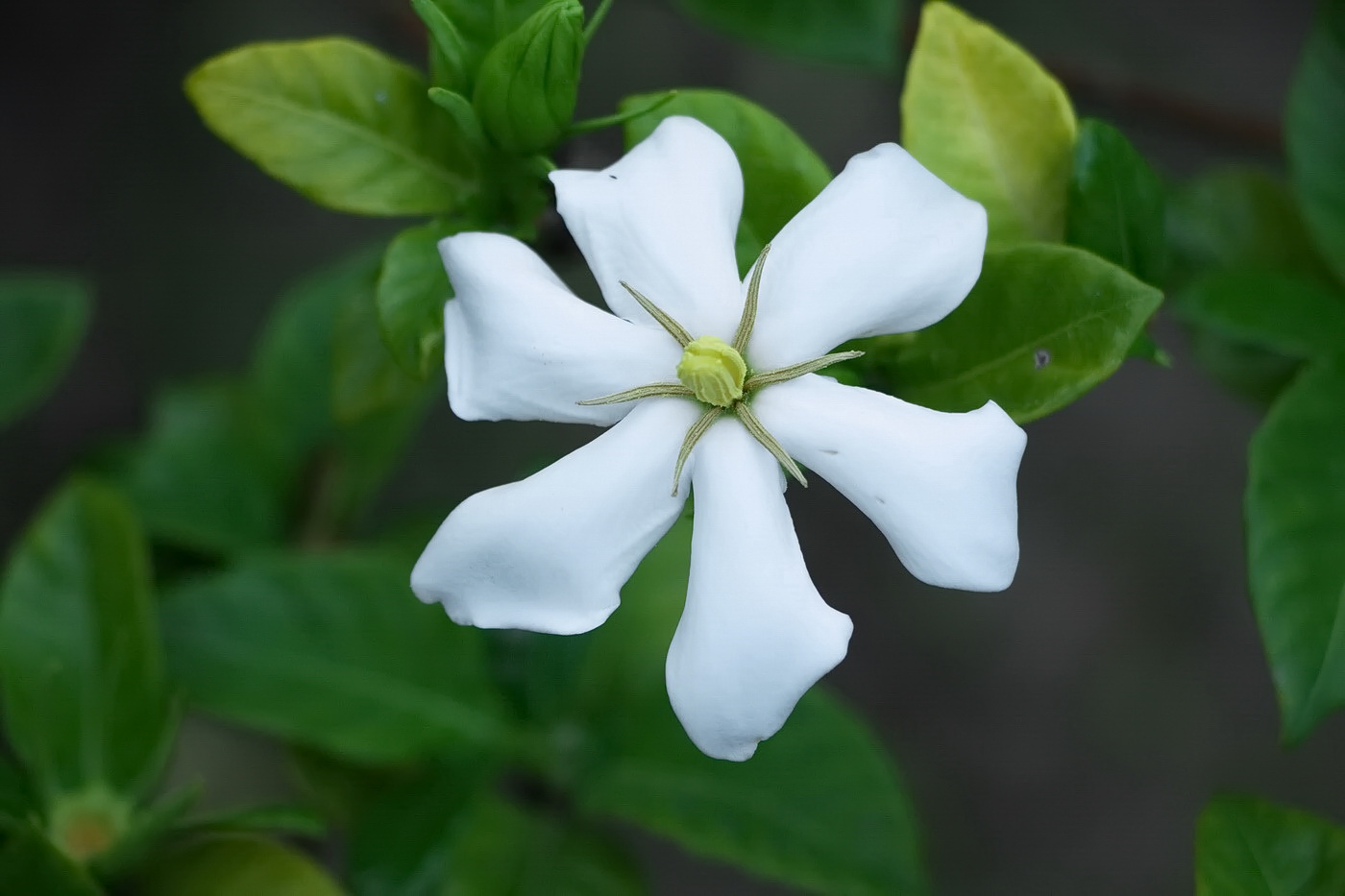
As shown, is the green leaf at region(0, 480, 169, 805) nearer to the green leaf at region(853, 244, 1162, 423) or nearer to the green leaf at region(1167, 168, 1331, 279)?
the green leaf at region(853, 244, 1162, 423)

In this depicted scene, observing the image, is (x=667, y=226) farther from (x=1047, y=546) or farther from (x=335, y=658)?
(x=1047, y=546)

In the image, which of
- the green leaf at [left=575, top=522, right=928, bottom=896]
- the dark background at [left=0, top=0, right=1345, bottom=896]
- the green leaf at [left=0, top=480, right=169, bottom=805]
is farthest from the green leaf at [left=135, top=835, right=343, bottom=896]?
the dark background at [left=0, top=0, right=1345, bottom=896]

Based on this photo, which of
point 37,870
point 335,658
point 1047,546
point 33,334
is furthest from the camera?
point 1047,546

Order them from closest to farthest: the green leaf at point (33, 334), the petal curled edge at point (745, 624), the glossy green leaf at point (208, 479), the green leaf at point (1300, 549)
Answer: the petal curled edge at point (745, 624) < the green leaf at point (1300, 549) < the green leaf at point (33, 334) < the glossy green leaf at point (208, 479)

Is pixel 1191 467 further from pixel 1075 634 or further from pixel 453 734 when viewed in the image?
pixel 453 734

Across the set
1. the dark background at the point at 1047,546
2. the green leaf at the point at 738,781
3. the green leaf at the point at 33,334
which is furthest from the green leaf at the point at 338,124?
the dark background at the point at 1047,546

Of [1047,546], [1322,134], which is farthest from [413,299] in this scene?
[1047,546]

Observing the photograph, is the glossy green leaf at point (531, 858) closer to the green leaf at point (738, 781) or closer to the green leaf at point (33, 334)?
the green leaf at point (738, 781)
